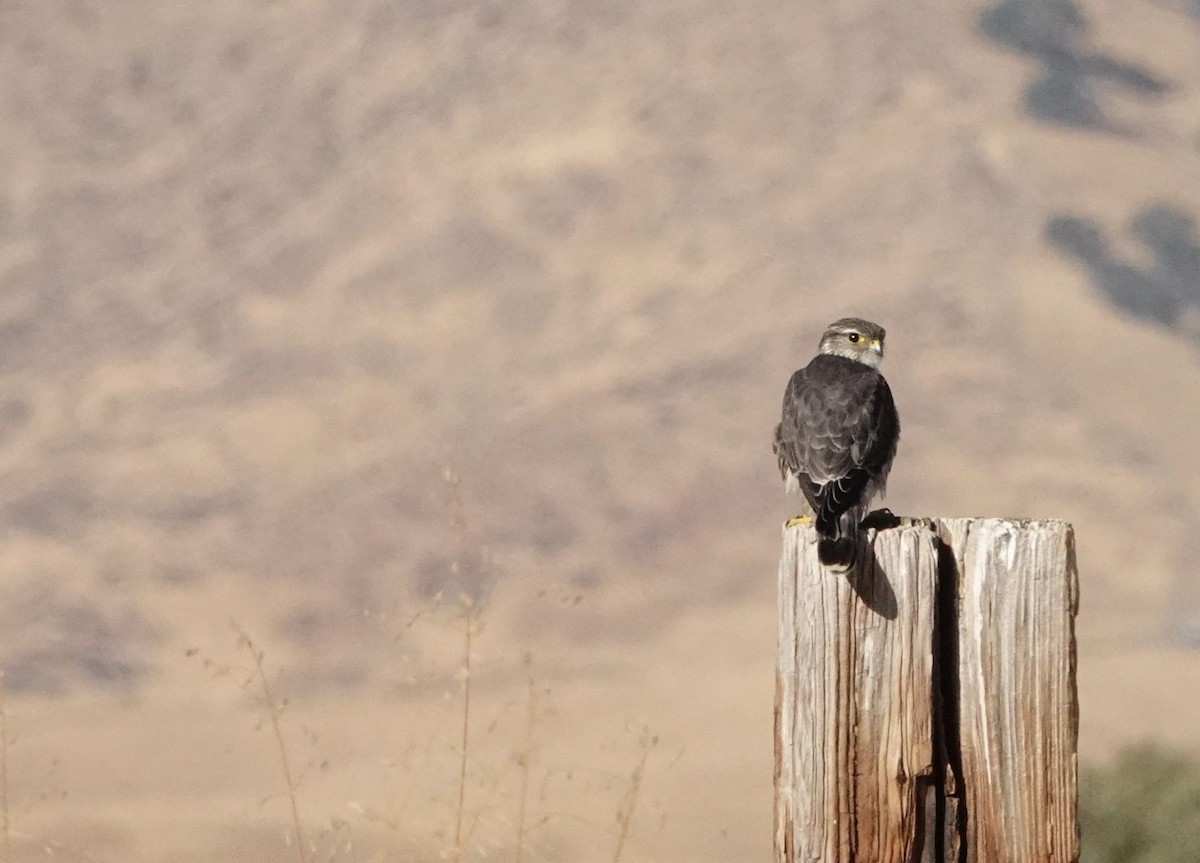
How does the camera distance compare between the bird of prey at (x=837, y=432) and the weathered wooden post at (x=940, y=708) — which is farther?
the bird of prey at (x=837, y=432)

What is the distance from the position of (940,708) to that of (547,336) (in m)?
25.8

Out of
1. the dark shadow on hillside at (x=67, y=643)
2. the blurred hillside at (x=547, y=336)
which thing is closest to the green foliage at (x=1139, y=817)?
the blurred hillside at (x=547, y=336)

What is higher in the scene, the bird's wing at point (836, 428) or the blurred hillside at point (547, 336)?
the blurred hillside at point (547, 336)

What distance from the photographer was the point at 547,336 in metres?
28.3

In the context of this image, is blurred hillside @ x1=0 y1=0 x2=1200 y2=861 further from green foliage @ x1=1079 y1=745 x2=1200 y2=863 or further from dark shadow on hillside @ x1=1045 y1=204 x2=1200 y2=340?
green foliage @ x1=1079 y1=745 x2=1200 y2=863

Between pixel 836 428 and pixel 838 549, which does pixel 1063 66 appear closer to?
pixel 836 428

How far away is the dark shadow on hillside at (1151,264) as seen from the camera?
29.2 meters

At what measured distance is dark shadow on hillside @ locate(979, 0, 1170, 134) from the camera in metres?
34.4

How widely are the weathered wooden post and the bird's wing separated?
1.99 m

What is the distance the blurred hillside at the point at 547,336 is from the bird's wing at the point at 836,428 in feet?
22.2

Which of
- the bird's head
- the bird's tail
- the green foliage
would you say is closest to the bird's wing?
the bird's head

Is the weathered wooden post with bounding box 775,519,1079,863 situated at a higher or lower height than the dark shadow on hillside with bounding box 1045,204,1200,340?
lower

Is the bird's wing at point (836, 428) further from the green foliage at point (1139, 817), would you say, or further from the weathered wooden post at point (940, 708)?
the green foliage at point (1139, 817)

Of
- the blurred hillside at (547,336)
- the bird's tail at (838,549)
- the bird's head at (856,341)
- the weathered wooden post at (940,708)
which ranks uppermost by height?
the blurred hillside at (547,336)
